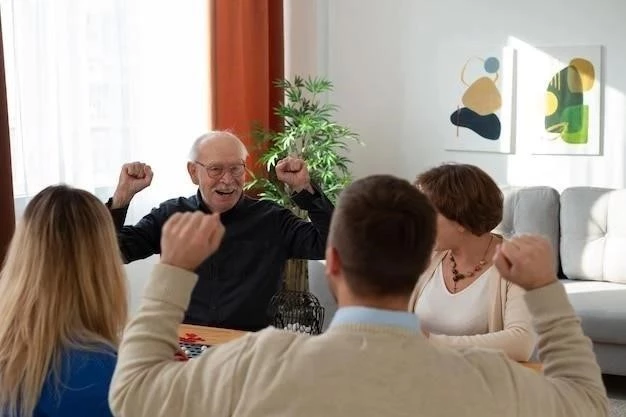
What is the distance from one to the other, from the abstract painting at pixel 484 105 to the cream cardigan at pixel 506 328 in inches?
125

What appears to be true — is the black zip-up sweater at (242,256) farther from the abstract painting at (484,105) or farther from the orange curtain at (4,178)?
the abstract painting at (484,105)

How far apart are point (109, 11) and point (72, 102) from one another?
501mm

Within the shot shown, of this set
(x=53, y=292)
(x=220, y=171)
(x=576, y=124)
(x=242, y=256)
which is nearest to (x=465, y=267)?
(x=242, y=256)

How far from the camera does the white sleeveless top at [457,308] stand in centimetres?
245

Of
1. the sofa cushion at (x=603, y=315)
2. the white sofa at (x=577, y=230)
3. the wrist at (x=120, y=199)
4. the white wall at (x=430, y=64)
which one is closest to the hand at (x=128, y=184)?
the wrist at (x=120, y=199)

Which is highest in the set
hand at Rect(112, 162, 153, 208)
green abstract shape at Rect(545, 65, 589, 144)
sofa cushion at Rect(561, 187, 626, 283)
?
green abstract shape at Rect(545, 65, 589, 144)

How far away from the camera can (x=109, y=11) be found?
13.9ft

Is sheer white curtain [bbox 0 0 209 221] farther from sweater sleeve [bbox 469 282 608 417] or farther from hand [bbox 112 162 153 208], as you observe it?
sweater sleeve [bbox 469 282 608 417]

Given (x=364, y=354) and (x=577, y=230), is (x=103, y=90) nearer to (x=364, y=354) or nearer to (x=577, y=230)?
(x=577, y=230)

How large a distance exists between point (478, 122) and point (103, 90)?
2375mm

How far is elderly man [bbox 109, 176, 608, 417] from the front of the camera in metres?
1.20

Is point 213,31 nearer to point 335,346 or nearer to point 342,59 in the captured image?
point 342,59

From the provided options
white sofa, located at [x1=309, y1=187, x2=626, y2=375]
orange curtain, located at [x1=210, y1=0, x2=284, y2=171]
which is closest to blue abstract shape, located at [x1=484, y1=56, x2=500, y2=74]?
white sofa, located at [x1=309, y1=187, x2=626, y2=375]

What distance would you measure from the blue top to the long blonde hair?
15mm
